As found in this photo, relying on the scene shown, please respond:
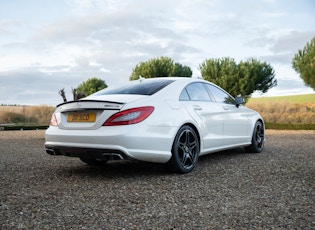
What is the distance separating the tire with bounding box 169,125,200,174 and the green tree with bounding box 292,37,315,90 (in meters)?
30.3

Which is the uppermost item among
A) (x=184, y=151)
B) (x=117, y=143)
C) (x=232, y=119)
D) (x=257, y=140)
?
(x=232, y=119)

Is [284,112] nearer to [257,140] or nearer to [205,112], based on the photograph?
[257,140]

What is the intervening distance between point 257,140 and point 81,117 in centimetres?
432

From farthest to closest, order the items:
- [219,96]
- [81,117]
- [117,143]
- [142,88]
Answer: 1. [219,96]
2. [142,88]
3. [81,117]
4. [117,143]

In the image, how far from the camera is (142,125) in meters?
4.48

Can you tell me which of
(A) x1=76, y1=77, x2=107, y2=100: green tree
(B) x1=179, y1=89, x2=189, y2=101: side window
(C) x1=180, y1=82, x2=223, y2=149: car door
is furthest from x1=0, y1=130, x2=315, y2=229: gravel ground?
(A) x1=76, y1=77, x2=107, y2=100: green tree

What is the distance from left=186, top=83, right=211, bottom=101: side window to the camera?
18.2ft

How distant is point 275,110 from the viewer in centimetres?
2548

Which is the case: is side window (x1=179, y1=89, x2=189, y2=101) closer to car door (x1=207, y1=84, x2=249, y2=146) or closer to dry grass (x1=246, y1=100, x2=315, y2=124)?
car door (x1=207, y1=84, x2=249, y2=146)

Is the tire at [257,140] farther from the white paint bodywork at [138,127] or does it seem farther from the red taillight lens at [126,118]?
the red taillight lens at [126,118]

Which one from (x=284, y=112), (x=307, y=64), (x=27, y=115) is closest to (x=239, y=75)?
(x=307, y=64)

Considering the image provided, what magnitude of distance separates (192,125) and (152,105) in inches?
33.9

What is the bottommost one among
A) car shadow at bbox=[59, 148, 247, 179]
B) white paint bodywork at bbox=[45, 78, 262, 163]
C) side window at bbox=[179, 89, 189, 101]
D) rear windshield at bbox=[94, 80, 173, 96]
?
car shadow at bbox=[59, 148, 247, 179]

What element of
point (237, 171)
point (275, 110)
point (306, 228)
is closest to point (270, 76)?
point (275, 110)
